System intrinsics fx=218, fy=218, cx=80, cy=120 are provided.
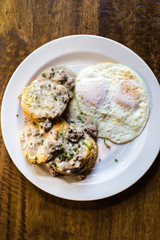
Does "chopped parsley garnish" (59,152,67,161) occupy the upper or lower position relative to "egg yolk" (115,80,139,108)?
lower

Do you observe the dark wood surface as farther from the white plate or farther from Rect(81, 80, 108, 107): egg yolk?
Rect(81, 80, 108, 107): egg yolk

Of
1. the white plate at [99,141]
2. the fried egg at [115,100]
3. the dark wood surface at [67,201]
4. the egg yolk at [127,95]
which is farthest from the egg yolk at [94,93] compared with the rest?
the dark wood surface at [67,201]

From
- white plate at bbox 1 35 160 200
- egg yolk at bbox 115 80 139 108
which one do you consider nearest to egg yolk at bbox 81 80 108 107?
egg yolk at bbox 115 80 139 108

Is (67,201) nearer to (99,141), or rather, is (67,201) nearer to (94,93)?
(99,141)

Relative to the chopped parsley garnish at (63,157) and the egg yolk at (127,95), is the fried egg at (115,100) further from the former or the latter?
the chopped parsley garnish at (63,157)

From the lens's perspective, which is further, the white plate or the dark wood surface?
the dark wood surface
